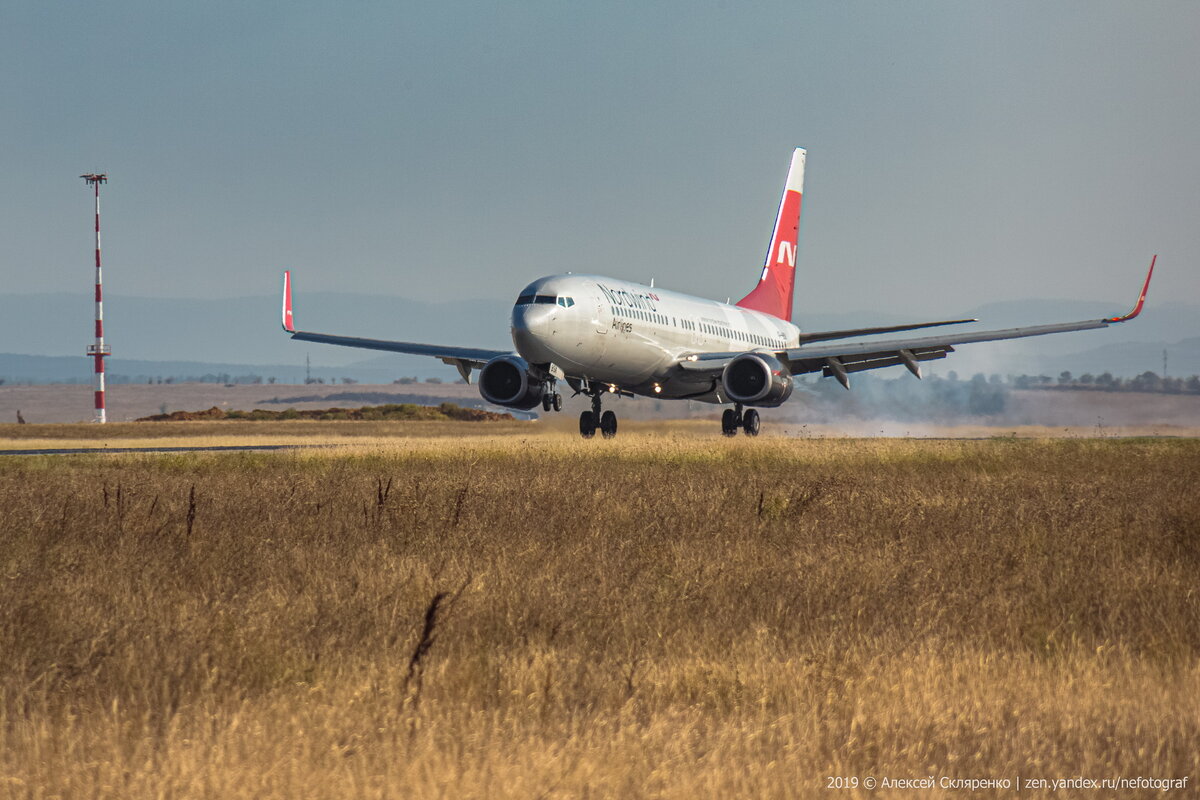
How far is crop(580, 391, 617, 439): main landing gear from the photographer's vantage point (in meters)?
36.2

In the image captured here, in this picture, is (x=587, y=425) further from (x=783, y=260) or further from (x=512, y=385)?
(x=783, y=260)

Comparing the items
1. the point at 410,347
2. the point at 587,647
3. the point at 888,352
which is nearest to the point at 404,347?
the point at 410,347

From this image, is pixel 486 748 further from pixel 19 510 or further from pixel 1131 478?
pixel 1131 478

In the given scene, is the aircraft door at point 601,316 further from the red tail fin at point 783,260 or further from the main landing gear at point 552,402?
the red tail fin at point 783,260

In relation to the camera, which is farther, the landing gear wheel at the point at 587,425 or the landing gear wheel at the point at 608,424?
the landing gear wheel at the point at 608,424

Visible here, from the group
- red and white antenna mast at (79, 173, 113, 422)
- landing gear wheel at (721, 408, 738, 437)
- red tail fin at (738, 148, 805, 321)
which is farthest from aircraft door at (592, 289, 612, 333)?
red and white antenna mast at (79, 173, 113, 422)

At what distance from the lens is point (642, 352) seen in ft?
112

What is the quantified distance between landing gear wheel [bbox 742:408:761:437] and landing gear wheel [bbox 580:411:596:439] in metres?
5.31

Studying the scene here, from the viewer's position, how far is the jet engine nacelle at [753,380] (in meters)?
35.1

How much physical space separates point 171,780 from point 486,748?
1188 mm

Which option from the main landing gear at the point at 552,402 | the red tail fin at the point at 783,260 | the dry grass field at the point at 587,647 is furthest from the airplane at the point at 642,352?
the dry grass field at the point at 587,647

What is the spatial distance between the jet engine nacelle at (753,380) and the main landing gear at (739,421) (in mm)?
2437

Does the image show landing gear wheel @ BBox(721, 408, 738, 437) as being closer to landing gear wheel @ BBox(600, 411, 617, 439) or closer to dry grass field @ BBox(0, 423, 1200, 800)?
landing gear wheel @ BBox(600, 411, 617, 439)

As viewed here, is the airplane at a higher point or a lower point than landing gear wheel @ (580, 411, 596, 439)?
higher
